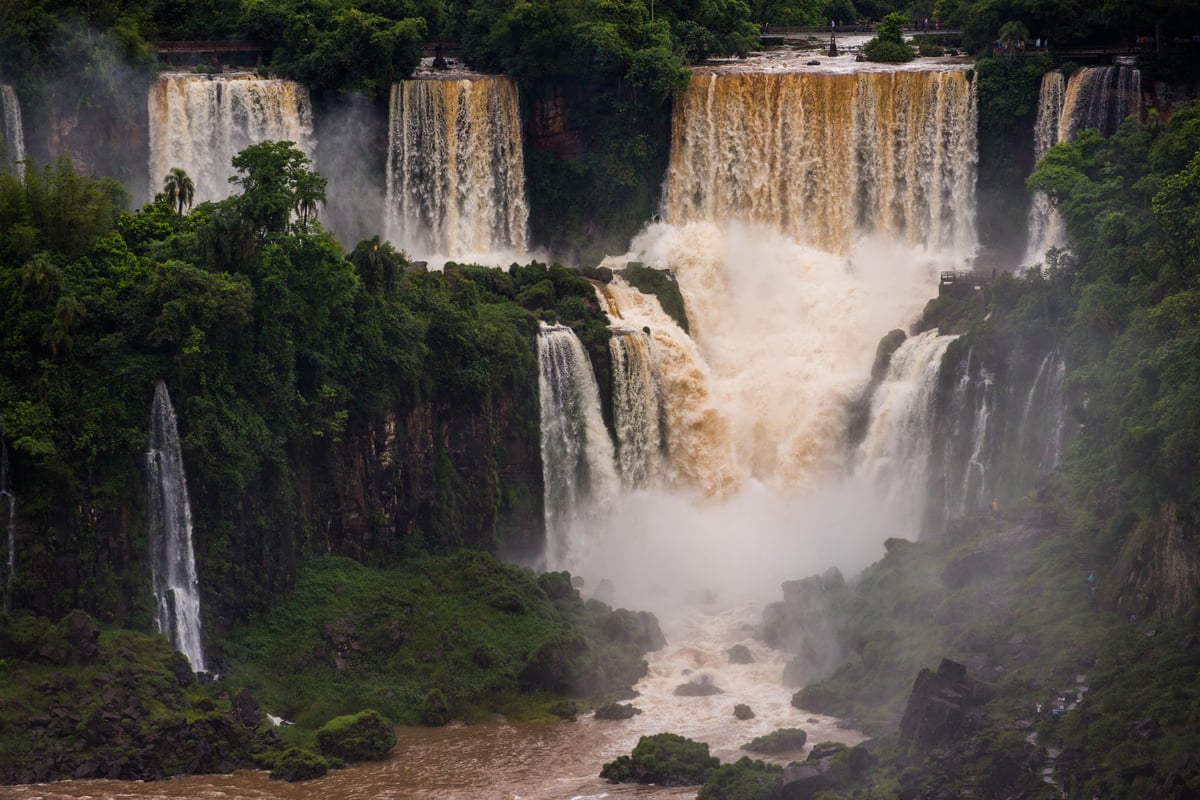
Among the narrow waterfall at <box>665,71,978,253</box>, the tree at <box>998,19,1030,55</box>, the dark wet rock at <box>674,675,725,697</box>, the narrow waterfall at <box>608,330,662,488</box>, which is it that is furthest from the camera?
the tree at <box>998,19,1030,55</box>

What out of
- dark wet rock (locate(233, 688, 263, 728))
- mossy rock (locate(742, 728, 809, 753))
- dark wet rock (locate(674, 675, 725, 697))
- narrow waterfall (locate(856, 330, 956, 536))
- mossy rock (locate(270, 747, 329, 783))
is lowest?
dark wet rock (locate(674, 675, 725, 697))

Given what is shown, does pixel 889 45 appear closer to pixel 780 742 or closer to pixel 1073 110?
pixel 1073 110

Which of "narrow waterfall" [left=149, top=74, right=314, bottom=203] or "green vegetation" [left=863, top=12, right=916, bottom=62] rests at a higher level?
"green vegetation" [left=863, top=12, right=916, bottom=62]

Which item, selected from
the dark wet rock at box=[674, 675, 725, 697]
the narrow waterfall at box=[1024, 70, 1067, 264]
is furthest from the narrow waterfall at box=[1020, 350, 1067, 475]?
the narrow waterfall at box=[1024, 70, 1067, 264]

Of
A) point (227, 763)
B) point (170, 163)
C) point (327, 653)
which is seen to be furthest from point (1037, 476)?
point (170, 163)

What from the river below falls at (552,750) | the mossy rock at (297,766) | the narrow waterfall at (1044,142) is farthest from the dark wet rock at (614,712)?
the narrow waterfall at (1044,142)

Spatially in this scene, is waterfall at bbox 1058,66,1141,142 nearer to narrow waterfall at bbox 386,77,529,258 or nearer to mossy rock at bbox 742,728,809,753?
narrow waterfall at bbox 386,77,529,258

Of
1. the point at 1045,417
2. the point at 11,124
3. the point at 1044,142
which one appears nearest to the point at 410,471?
the point at 1045,417

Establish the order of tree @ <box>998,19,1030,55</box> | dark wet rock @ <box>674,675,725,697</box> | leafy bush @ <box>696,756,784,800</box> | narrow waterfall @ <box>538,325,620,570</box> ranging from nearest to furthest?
leafy bush @ <box>696,756,784,800</box> → dark wet rock @ <box>674,675,725,697</box> → narrow waterfall @ <box>538,325,620,570</box> → tree @ <box>998,19,1030,55</box>
